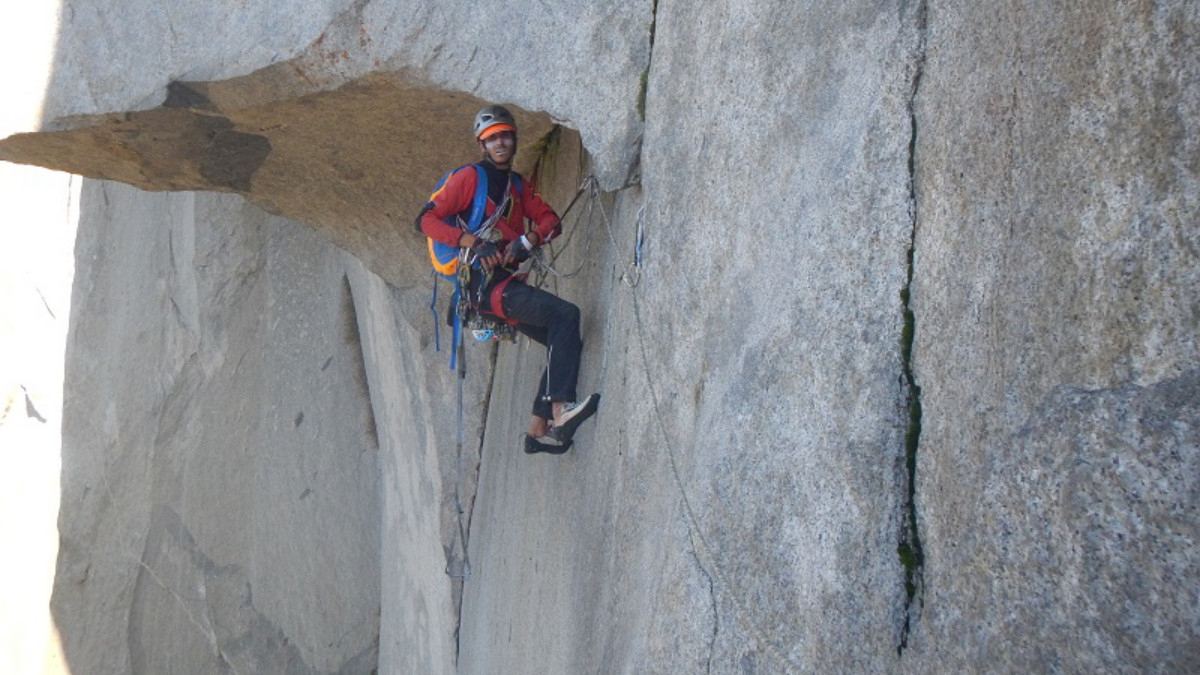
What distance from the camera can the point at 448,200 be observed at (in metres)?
4.81

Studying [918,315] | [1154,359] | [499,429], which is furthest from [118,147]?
[1154,359]

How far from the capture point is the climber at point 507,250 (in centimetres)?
457

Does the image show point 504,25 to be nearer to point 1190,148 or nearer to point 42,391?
point 1190,148

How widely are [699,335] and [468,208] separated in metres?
1.85

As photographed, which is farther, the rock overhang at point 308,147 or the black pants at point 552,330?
the rock overhang at point 308,147

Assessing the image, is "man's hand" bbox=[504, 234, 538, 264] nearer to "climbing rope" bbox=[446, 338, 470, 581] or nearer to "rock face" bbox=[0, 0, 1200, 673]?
"rock face" bbox=[0, 0, 1200, 673]

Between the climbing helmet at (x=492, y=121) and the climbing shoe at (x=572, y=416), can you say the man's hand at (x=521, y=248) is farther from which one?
the climbing shoe at (x=572, y=416)

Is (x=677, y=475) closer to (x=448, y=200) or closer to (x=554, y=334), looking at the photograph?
(x=554, y=334)

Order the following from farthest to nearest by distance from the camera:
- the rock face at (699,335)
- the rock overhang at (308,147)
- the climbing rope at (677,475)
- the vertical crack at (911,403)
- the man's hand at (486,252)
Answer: the rock overhang at (308,147) < the man's hand at (486,252) < the climbing rope at (677,475) < the vertical crack at (911,403) < the rock face at (699,335)

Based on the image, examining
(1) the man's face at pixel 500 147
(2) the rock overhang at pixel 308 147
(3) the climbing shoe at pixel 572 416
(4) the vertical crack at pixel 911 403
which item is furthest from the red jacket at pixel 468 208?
(4) the vertical crack at pixel 911 403

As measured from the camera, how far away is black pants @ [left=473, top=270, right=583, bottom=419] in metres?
4.56

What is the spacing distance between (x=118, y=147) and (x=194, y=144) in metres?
0.37

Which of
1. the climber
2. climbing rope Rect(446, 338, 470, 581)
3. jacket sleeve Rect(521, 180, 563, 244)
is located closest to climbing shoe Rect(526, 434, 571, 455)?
the climber

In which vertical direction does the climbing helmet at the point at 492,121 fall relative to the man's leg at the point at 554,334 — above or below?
above
